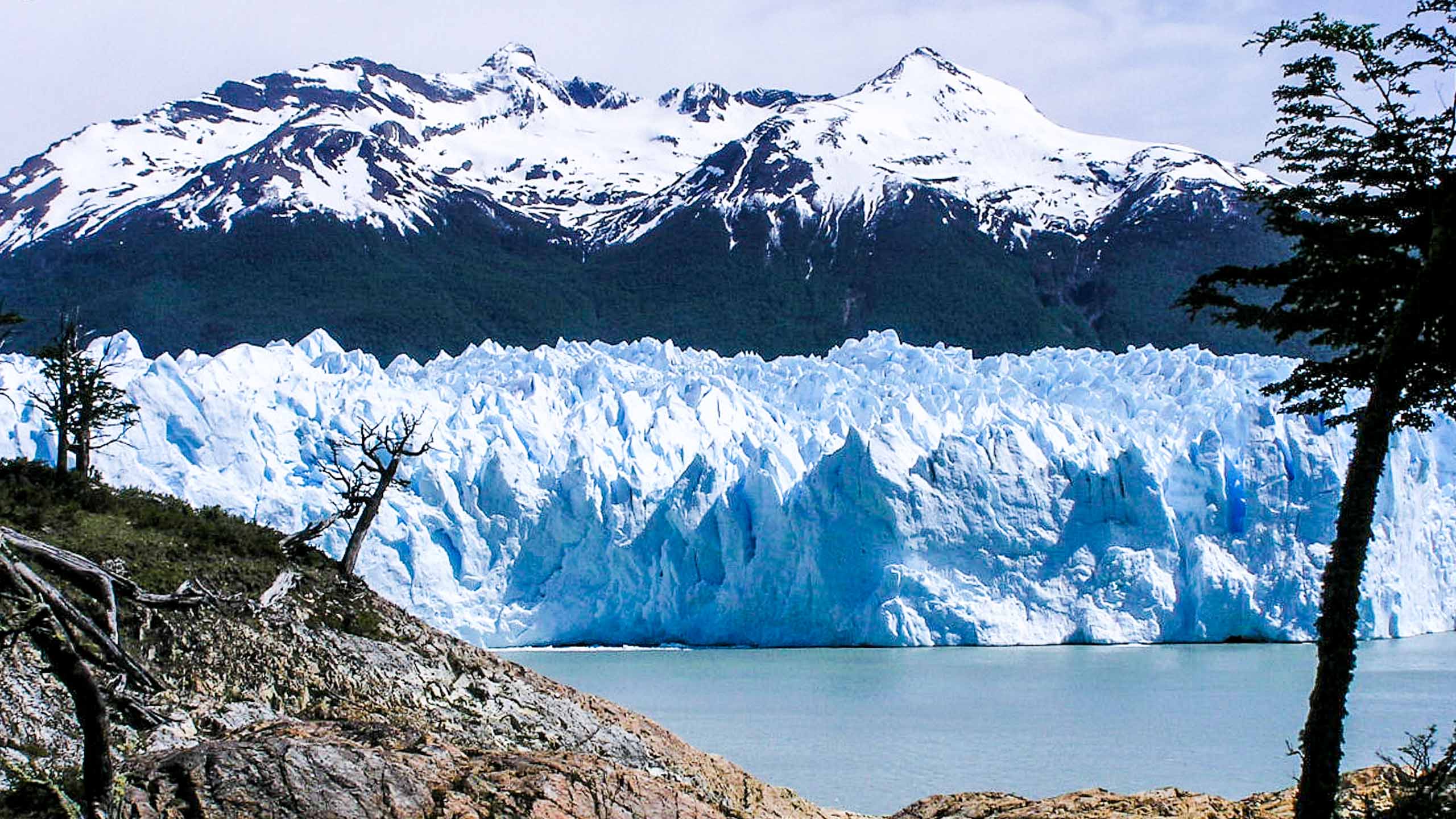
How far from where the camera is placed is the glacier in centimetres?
2895

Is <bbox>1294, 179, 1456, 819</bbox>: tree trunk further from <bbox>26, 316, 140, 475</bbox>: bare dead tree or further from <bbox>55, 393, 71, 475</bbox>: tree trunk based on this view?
<bbox>55, 393, 71, 475</bbox>: tree trunk

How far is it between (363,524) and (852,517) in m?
16.5

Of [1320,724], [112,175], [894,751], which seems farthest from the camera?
[112,175]

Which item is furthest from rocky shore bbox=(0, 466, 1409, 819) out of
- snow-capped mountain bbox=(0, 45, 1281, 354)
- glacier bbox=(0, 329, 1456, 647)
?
snow-capped mountain bbox=(0, 45, 1281, 354)

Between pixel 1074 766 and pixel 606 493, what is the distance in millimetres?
15998

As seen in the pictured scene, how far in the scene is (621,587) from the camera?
101 feet

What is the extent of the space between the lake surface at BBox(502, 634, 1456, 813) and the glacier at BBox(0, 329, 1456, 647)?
974 mm

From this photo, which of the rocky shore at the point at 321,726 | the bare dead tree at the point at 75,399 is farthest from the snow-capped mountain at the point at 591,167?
the rocky shore at the point at 321,726

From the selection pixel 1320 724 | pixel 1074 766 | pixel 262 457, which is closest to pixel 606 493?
pixel 262 457

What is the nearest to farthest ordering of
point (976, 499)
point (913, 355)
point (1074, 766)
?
point (1074, 766) → point (976, 499) → point (913, 355)

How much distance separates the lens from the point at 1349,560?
522cm

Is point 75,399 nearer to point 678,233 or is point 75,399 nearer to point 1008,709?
point 1008,709

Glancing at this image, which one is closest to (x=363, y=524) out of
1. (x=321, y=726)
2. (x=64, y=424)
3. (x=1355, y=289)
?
(x=64, y=424)

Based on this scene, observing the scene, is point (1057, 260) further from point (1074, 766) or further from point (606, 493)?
point (1074, 766)
